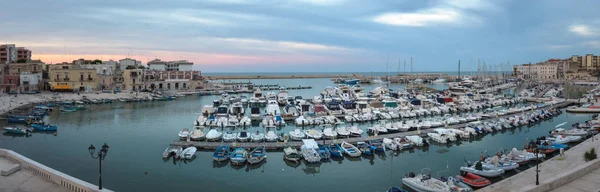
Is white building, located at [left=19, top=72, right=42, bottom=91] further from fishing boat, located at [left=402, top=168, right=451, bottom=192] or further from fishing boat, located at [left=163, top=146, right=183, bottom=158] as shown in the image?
fishing boat, located at [left=402, top=168, right=451, bottom=192]

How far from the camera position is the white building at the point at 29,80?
5049 centimetres

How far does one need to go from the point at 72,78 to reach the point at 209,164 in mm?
45752

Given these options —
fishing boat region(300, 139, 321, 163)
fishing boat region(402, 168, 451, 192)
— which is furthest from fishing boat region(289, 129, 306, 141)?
fishing boat region(402, 168, 451, 192)

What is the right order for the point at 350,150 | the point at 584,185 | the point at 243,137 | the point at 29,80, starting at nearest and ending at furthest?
the point at 584,185 < the point at 350,150 < the point at 243,137 < the point at 29,80

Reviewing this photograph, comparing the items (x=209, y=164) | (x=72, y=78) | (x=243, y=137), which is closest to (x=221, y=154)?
(x=209, y=164)

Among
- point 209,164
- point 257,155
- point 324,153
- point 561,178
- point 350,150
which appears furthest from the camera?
point 350,150

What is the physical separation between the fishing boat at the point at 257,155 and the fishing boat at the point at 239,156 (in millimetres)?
288

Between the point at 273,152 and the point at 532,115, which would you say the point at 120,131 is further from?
the point at 532,115

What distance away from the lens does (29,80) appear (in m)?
51.6

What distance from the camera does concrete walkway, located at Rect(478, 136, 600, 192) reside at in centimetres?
1023

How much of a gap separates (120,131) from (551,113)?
34.9 meters

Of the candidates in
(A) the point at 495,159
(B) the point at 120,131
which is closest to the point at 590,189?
(A) the point at 495,159

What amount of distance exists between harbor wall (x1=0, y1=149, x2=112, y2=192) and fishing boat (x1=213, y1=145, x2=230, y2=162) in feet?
27.0

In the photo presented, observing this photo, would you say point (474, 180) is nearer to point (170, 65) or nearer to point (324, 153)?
point (324, 153)
